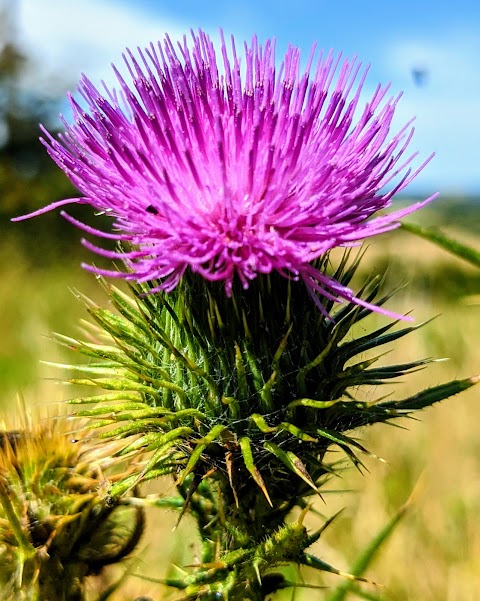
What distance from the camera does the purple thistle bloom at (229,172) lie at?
7.61 feet

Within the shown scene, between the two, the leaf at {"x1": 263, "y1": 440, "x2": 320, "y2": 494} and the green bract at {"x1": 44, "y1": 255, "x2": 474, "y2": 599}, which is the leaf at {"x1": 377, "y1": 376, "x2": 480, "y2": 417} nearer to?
the green bract at {"x1": 44, "y1": 255, "x2": 474, "y2": 599}

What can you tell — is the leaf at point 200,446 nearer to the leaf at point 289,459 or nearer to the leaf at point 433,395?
the leaf at point 289,459

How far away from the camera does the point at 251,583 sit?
2.42 m

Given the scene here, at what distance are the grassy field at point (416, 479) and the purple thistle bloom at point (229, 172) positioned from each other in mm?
389

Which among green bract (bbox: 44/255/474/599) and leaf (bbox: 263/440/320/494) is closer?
leaf (bbox: 263/440/320/494)

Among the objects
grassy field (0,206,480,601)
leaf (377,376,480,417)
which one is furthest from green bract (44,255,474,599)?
grassy field (0,206,480,601)

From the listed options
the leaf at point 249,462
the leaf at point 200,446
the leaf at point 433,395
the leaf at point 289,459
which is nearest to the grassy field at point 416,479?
the leaf at point 433,395

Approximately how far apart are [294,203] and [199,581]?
4.60ft

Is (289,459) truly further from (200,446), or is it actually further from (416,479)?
(416,479)

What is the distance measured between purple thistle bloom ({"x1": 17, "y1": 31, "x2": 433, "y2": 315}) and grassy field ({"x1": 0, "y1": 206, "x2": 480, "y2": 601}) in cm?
39

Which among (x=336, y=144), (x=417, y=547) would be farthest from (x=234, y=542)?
(x=417, y=547)

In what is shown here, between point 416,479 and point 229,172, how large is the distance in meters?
3.89

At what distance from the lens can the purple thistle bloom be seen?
2.32 metres

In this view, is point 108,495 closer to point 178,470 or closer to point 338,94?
point 178,470
